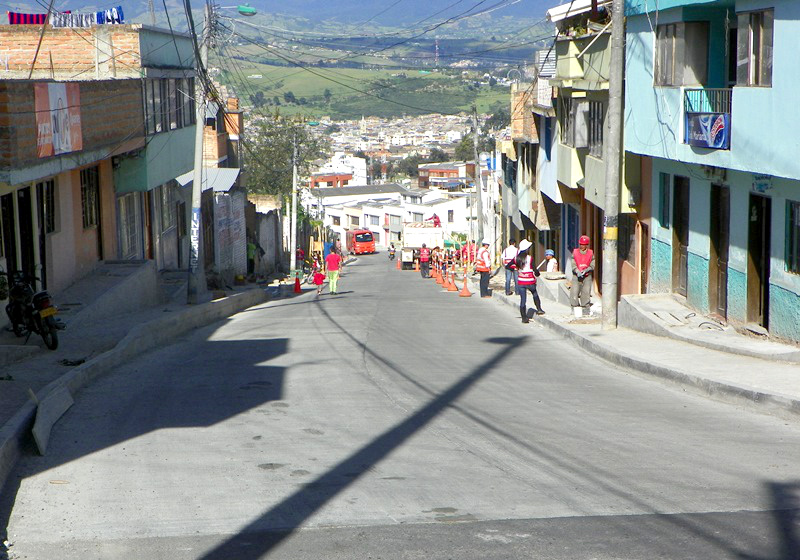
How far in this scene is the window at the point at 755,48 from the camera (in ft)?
46.3

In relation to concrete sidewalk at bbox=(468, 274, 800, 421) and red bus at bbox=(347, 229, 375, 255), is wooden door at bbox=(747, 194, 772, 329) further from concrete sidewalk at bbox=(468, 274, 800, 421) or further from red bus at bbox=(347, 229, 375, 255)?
red bus at bbox=(347, 229, 375, 255)

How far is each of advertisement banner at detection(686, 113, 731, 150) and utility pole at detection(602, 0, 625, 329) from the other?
121cm

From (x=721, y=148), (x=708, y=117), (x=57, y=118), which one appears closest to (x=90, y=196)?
(x=57, y=118)

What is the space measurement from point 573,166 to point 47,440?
19.7 meters

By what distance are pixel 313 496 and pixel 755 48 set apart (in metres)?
10.5

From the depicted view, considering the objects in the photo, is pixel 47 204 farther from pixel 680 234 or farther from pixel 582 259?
pixel 680 234

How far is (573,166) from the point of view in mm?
26672

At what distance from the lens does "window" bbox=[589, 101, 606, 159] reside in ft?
76.9

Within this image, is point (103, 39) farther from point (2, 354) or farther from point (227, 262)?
point (227, 262)

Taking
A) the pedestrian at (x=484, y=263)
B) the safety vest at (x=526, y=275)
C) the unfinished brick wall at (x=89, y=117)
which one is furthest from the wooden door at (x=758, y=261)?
the pedestrian at (x=484, y=263)

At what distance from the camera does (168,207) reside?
3300 cm

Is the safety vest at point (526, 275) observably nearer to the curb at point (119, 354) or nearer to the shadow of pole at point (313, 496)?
the curb at point (119, 354)

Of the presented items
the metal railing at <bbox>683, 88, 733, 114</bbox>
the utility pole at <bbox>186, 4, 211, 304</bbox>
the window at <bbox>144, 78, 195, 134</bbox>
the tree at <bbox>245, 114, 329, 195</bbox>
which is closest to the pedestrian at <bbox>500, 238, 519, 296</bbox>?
the utility pole at <bbox>186, 4, 211, 304</bbox>

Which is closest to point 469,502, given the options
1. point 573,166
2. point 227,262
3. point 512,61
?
point 573,166
